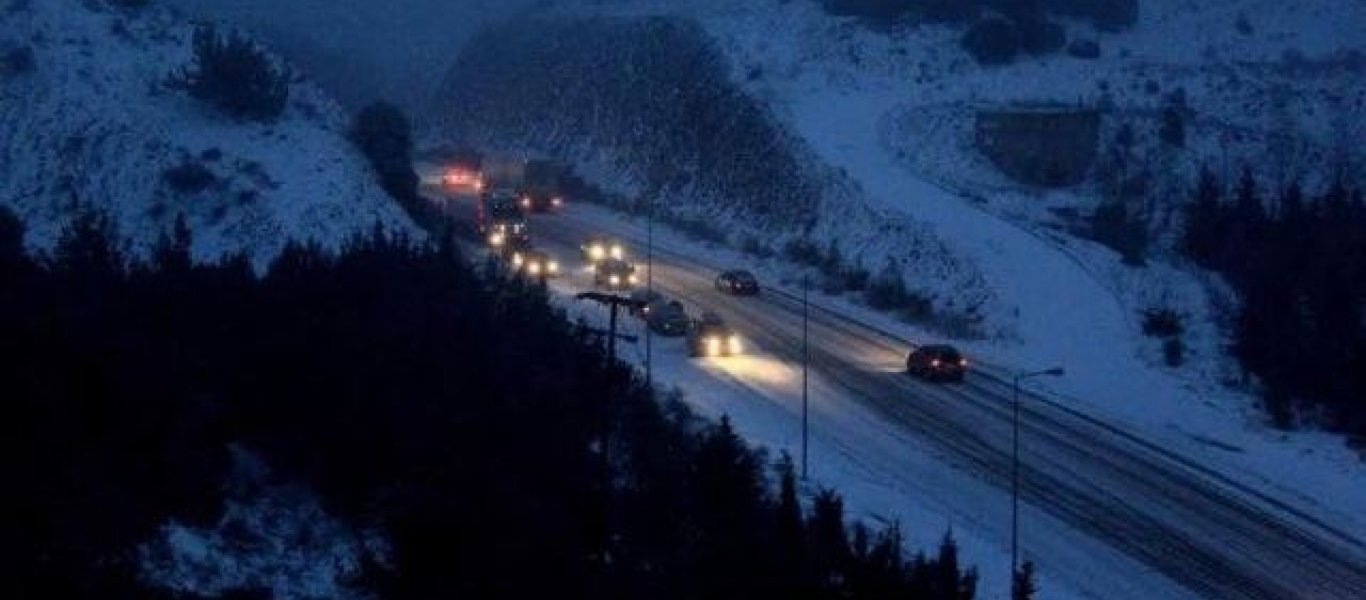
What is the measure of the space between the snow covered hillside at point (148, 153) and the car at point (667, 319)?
16160 mm

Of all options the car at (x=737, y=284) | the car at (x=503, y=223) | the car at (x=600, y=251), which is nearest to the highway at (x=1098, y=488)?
the car at (x=737, y=284)

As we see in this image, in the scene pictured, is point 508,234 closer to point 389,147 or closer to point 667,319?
point 389,147

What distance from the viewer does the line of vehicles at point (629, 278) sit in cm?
5481

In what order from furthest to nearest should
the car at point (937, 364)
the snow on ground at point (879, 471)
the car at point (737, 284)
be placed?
the car at point (737, 284)
the car at point (937, 364)
the snow on ground at point (879, 471)

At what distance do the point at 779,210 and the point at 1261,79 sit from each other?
1474 inches

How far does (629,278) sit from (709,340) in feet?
48.6

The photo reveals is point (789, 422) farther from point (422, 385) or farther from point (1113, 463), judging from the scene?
point (422, 385)

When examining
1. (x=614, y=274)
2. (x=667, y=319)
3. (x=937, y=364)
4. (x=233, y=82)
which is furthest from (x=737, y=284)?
(x=233, y=82)

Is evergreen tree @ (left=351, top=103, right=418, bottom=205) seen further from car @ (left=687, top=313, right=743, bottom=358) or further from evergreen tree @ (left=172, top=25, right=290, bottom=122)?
car @ (left=687, top=313, right=743, bottom=358)

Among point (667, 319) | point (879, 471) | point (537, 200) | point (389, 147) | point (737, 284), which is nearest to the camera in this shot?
point (879, 471)

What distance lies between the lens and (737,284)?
231ft

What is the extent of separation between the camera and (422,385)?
126ft

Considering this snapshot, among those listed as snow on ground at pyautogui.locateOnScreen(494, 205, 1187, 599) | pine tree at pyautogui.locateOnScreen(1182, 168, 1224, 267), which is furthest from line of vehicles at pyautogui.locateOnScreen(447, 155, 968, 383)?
pine tree at pyautogui.locateOnScreen(1182, 168, 1224, 267)

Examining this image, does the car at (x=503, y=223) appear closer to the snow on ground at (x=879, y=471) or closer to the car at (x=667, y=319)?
the snow on ground at (x=879, y=471)
